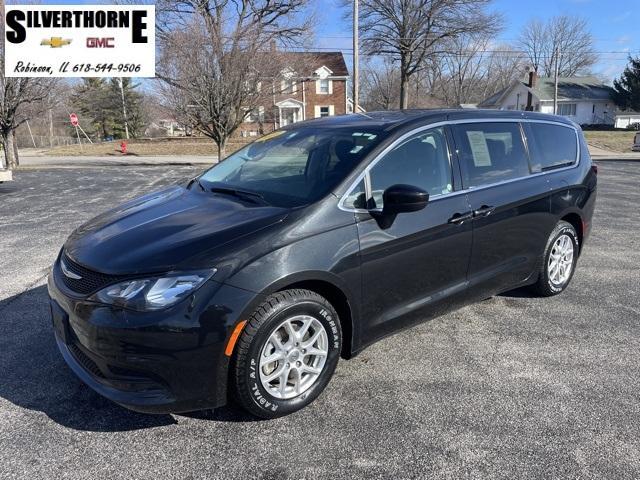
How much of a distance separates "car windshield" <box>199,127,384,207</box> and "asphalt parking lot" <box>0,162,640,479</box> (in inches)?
49.9

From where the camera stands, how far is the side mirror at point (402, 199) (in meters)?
3.01

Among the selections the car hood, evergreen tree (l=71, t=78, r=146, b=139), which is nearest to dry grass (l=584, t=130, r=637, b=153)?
the car hood

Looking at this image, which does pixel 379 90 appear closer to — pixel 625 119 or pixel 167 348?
pixel 625 119

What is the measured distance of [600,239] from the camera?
725 centimetres

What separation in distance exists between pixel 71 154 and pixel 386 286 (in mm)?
35424

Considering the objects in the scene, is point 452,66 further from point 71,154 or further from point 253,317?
point 253,317

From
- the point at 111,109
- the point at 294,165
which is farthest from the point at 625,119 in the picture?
the point at 294,165

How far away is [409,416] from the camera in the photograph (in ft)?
9.48

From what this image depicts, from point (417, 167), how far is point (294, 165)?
878mm

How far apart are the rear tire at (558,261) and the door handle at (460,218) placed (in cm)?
129

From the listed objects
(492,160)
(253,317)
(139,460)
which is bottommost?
(139,460)

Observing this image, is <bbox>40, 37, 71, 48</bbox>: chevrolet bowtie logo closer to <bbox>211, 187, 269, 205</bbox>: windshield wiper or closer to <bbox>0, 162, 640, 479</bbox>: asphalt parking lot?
<bbox>0, 162, 640, 479</bbox>: asphalt parking lot

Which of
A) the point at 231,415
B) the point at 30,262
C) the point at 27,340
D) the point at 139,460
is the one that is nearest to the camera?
the point at 139,460

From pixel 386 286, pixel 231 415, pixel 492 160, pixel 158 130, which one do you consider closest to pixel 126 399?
pixel 231 415
